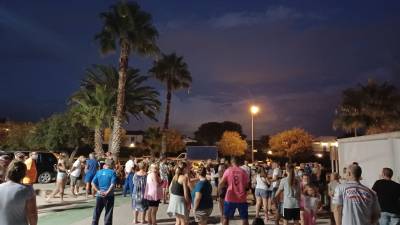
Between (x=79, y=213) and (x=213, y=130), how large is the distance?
8973 cm

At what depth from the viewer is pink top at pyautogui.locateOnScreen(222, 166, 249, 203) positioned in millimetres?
9031

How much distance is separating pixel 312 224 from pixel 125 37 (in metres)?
23.3

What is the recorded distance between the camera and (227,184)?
930 centimetres

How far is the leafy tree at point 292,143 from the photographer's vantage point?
72062 mm

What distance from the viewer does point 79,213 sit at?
1341 centimetres

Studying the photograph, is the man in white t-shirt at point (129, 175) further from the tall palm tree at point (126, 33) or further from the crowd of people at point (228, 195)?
the tall palm tree at point (126, 33)

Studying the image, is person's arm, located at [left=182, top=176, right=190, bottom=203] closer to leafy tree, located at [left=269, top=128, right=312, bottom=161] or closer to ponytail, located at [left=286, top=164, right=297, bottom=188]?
ponytail, located at [left=286, top=164, right=297, bottom=188]

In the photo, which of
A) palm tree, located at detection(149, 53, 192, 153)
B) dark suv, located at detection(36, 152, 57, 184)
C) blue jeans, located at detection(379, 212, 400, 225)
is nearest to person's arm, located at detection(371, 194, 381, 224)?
blue jeans, located at detection(379, 212, 400, 225)

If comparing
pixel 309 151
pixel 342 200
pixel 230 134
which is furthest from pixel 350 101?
pixel 230 134

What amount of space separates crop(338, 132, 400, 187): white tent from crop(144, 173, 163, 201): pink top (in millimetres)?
6368

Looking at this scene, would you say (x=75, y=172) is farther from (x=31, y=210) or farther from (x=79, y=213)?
(x=31, y=210)

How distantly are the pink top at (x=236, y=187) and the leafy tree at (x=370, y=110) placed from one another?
2563cm

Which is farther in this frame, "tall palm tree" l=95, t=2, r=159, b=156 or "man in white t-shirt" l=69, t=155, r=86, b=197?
"tall palm tree" l=95, t=2, r=159, b=156

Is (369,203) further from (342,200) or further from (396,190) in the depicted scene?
(396,190)
